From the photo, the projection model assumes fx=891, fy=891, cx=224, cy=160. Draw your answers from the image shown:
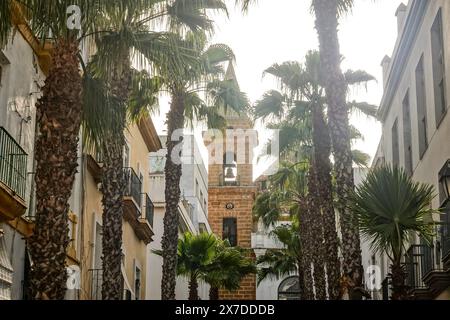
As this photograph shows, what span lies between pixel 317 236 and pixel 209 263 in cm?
617

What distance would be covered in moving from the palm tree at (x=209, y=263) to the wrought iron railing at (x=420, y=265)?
970 centimetres

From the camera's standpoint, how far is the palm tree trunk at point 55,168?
498 inches

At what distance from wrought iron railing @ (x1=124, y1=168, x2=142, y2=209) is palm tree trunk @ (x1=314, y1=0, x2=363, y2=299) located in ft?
→ 36.9

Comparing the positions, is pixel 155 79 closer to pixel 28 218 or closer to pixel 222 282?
pixel 28 218

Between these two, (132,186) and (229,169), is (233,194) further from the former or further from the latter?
(132,186)

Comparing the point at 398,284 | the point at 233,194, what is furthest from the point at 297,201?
the point at 233,194

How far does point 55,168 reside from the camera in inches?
512

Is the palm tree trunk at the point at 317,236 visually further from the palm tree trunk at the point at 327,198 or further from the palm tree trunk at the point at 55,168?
the palm tree trunk at the point at 55,168

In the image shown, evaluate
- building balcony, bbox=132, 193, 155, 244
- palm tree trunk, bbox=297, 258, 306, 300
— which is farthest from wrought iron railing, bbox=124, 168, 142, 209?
palm tree trunk, bbox=297, 258, 306, 300

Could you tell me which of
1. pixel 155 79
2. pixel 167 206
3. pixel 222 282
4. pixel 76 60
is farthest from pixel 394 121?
pixel 76 60

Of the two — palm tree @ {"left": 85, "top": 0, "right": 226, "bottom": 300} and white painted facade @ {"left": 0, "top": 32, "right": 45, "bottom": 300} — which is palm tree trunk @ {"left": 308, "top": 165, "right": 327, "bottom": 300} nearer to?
palm tree @ {"left": 85, "top": 0, "right": 226, "bottom": 300}

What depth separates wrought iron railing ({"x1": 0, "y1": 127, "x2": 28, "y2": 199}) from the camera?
16.7 meters

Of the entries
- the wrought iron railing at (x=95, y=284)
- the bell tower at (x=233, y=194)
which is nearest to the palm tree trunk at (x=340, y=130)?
the wrought iron railing at (x=95, y=284)

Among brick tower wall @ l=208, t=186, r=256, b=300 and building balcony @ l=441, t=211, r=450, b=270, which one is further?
brick tower wall @ l=208, t=186, r=256, b=300
